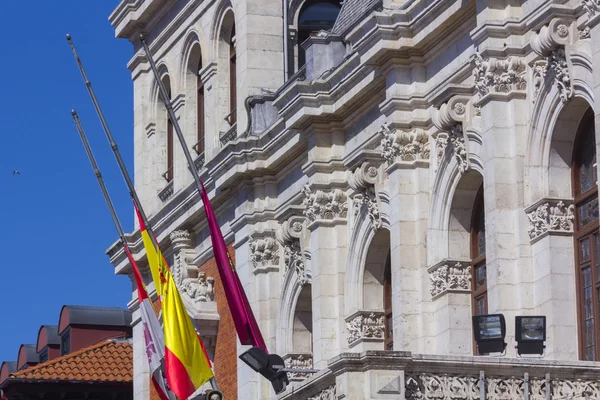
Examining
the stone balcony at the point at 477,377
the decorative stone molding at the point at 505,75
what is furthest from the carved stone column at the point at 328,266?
the stone balcony at the point at 477,377

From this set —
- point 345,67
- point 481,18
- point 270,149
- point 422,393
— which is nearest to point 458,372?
point 422,393

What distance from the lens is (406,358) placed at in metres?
22.4

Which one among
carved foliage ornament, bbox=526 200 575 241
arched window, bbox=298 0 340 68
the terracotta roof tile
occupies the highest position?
arched window, bbox=298 0 340 68

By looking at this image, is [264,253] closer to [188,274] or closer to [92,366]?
[188,274]

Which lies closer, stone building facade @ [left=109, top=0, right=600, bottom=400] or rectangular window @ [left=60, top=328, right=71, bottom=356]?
stone building facade @ [left=109, top=0, right=600, bottom=400]

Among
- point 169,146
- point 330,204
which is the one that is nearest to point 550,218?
point 330,204

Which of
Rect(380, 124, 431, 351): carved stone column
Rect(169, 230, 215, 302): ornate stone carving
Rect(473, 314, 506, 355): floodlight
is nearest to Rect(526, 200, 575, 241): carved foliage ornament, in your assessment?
Rect(473, 314, 506, 355): floodlight

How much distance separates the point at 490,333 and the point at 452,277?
5.53 metres

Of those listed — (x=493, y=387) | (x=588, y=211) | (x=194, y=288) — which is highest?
(x=194, y=288)

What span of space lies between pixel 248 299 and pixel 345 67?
5710 mm

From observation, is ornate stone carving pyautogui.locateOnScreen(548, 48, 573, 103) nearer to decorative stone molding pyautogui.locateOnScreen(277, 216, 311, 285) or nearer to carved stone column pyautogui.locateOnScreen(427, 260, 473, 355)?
carved stone column pyautogui.locateOnScreen(427, 260, 473, 355)

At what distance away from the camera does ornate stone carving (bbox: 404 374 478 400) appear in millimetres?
22453

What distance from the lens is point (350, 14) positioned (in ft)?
114

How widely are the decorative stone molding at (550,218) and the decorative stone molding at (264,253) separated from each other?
385 inches
